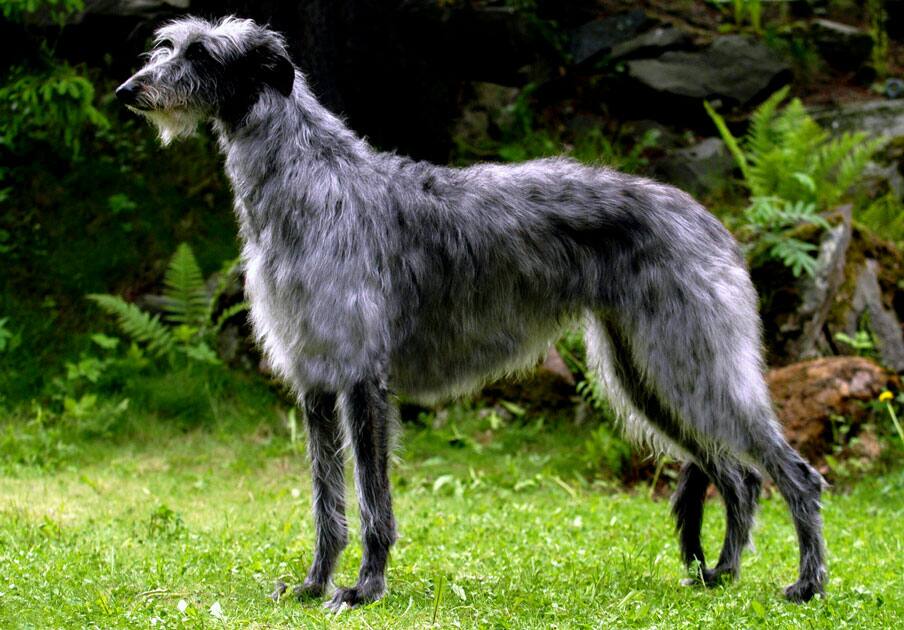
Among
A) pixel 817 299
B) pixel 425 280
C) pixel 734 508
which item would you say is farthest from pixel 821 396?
pixel 425 280

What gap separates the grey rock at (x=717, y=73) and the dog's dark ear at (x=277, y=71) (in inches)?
316

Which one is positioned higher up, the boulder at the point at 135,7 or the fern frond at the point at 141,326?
the boulder at the point at 135,7

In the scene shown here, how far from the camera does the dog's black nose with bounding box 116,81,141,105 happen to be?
204 inches

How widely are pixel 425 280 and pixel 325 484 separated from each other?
1.12m

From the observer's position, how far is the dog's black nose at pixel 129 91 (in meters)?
5.18

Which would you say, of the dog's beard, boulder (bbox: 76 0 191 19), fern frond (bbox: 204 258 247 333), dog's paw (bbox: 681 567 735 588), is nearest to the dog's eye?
the dog's beard

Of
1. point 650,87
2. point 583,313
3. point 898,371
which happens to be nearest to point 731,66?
point 650,87

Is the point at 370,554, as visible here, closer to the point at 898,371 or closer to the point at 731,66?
the point at 898,371

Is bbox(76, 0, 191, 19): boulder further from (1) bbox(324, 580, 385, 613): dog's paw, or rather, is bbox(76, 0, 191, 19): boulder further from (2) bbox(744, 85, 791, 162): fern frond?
(1) bbox(324, 580, 385, 613): dog's paw

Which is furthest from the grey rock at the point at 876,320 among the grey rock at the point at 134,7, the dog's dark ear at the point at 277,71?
the grey rock at the point at 134,7

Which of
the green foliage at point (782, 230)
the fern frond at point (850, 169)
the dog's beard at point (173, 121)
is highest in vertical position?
the dog's beard at point (173, 121)

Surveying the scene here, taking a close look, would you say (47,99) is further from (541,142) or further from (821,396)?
(821,396)

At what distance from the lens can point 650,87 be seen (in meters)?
12.7

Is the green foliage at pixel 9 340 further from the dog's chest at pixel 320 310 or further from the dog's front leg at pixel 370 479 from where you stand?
the dog's front leg at pixel 370 479
